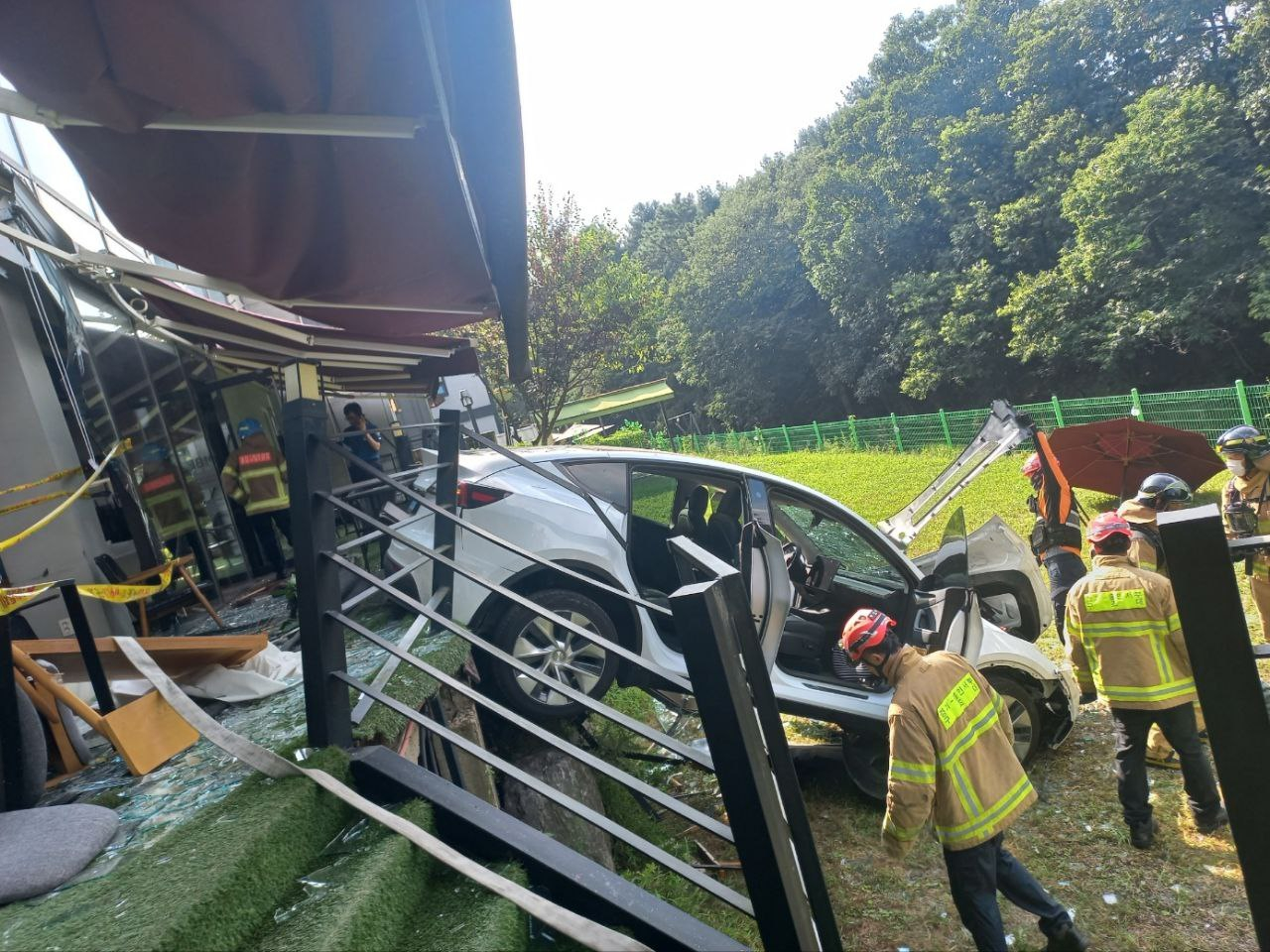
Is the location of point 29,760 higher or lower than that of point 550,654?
higher

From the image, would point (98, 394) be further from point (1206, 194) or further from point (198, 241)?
point (1206, 194)

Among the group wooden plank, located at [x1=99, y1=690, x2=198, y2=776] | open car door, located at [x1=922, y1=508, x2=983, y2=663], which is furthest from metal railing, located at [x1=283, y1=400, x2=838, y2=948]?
open car door, located at [x1=922, y1=508, x2=983, y2=663]

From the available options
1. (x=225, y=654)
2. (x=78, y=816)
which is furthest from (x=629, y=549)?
(x=78, y=816)

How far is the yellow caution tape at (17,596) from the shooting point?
2299 millimetres

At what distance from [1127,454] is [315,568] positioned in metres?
7.65

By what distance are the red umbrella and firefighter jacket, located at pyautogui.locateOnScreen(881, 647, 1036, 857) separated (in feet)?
16.6

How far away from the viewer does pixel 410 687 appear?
10.6 ft

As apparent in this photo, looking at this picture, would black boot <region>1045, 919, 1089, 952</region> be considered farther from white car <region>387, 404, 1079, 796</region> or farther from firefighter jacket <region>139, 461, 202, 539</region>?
firefighter jacket <region>139, 461, 202, 539</region>

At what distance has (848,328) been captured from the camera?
1200 inches

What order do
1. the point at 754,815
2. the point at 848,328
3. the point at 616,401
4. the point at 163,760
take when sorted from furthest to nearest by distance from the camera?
1. the point at 616,401
2. the point at 848,328
3. the point at 163,760
4. the point at 754,815

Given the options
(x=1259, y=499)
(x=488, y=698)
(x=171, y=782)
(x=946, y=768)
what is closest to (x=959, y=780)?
(x=946, y=768)

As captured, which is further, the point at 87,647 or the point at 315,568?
the point at 87,647

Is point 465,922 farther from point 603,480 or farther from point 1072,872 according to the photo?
point 1072,872

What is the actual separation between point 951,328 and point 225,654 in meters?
25.5
